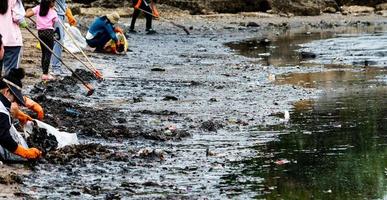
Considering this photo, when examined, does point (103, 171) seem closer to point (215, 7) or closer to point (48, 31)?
point (48, 31)

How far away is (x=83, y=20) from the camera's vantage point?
30.5 m

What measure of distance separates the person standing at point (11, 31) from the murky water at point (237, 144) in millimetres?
1622

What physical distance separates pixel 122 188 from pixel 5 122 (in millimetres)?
1199

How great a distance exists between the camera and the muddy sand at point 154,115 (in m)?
7.25

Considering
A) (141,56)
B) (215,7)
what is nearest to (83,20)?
(215,7)

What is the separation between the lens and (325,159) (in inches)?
321

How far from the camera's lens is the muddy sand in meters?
7.25

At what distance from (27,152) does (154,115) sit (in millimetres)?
3824

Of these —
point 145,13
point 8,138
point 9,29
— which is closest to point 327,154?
point 8,138

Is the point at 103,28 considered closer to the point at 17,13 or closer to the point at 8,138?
the point at 17,13

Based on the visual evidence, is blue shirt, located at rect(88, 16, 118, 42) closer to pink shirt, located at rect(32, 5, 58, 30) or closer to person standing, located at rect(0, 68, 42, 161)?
pink shirt, located at rect(32, 5, 58, 30)

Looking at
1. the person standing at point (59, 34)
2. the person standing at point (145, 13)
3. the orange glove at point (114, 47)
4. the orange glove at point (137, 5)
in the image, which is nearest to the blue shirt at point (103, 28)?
the orange glove at point (114, 47)

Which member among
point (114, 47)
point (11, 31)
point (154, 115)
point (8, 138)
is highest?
point (11, 31)

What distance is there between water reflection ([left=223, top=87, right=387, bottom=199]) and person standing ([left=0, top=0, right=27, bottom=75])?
11.3 feet
